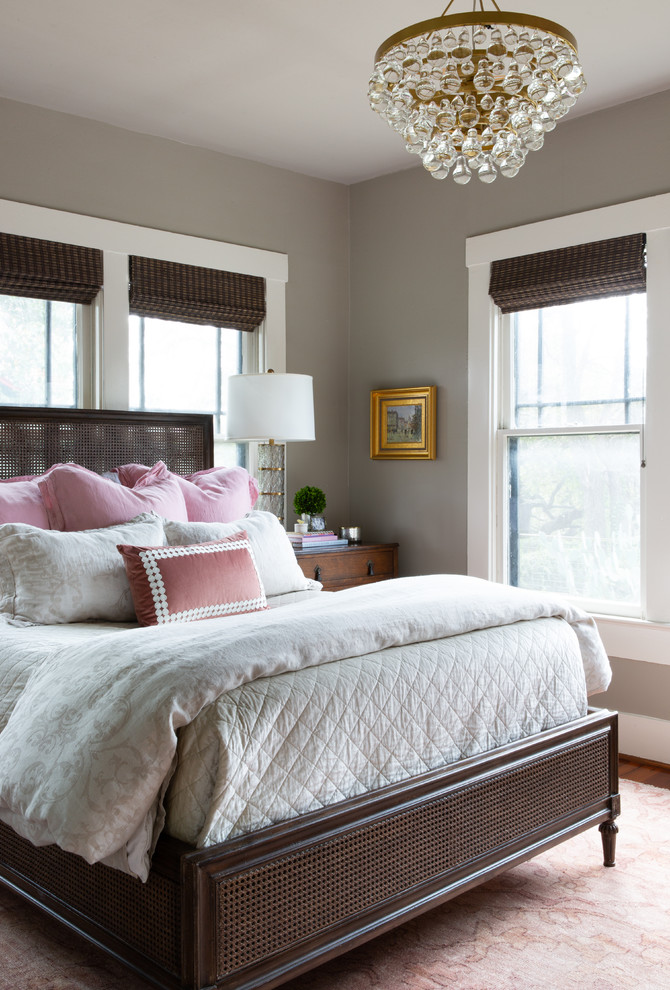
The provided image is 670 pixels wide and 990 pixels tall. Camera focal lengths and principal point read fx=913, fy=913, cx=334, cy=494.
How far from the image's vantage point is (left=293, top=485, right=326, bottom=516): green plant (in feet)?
14.8

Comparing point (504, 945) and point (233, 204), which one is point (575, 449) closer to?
point (233, 204)

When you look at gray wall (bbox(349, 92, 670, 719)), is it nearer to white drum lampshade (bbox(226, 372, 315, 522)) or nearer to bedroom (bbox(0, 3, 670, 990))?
bedroom (bbox(0, 3, 670, 990))

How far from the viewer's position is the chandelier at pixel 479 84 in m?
2.19

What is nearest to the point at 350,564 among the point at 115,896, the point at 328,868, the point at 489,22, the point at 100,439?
the point at 100,439

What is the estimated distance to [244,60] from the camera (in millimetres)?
3451

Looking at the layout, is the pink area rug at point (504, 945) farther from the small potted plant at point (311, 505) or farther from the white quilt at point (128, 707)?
the small potted plant at point (311, 505)

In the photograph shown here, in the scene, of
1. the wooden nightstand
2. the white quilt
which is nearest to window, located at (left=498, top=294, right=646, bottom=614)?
the wooden nightstand

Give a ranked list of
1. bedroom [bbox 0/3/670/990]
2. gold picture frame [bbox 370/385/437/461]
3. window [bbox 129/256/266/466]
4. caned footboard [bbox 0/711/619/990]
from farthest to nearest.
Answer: gold picture frame [bbox 370/385/437/461] → window [bbox 129/256/266/466] → bedroom [bbox 0/3/670/990] → caned footboard [bbox 0/711/619/990]

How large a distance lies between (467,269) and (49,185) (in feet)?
6.43

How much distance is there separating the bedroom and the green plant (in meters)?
0.31

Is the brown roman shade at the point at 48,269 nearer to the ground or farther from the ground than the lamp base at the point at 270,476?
farther from the ground

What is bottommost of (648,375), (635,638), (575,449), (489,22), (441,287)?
(635,638)

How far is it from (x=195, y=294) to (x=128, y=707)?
2.83 m

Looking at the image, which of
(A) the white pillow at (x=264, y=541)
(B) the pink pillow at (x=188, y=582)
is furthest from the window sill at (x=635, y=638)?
(B) the pink pillow at (x=188, y=582)
